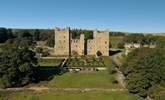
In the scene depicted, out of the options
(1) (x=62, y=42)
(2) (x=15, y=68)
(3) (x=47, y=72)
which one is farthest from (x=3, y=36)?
(2) (x=15, y=68)

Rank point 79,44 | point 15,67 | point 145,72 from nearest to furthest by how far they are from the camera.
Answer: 1. point 145,72
2. point 15,67
3. point 79,44

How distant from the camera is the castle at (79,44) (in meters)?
96.2

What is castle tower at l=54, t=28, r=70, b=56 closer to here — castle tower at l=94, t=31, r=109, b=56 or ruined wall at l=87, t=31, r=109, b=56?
ruined wall at l=87, t=31, r=109, b=56

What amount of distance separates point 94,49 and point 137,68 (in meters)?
46.6

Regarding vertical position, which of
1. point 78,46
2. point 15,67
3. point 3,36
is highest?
point 3,36

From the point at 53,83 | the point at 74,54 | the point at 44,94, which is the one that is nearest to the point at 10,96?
the point at 44,94

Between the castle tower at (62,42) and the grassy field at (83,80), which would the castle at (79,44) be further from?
the grassy field at (83,80)

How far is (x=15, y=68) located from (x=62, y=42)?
43.7 m

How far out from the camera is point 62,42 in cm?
9675

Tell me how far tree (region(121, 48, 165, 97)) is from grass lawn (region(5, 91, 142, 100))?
1724 millimetres

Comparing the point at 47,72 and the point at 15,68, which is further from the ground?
the point at 15,68

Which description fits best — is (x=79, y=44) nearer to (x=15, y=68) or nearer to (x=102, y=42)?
(x=102, y=42)

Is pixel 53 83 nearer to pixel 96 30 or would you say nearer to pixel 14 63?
pixel 14 63

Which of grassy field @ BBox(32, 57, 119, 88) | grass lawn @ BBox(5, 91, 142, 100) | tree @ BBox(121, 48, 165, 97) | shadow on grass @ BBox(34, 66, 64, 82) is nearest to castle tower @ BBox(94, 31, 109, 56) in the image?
shadow on grass @ BBox(34, 66, 64, 82)
